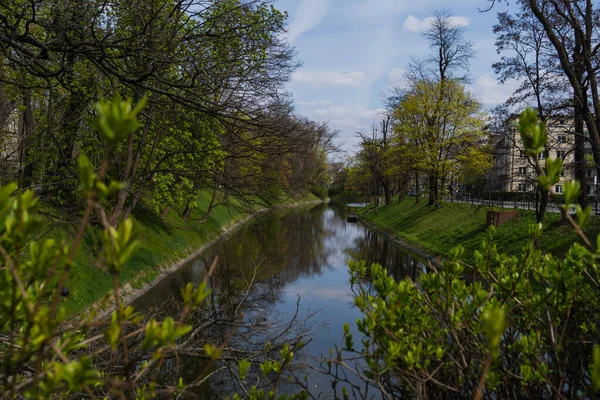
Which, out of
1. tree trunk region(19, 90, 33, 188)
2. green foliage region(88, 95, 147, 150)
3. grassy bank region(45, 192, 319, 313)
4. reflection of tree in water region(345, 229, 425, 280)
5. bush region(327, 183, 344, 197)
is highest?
tree trunk region(19, 90, 33, 188)

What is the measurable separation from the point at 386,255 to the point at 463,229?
4248 millimetres

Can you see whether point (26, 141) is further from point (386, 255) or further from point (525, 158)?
point (386, 255)

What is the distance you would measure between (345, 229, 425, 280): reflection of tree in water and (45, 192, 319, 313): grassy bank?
Result: 18.1 feet

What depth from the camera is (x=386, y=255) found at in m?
24.1

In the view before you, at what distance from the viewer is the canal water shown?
9.34 metres

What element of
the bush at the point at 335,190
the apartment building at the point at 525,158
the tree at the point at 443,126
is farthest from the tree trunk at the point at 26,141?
the bush at the point at 335,190

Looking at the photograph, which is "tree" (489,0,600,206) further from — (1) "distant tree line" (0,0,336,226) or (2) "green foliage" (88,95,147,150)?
(2) "green foliage" (88,95,147,150)

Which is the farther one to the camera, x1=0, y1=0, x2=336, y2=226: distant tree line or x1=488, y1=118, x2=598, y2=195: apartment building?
x1=488, y1=118, x2=598, y2=195: apartment building

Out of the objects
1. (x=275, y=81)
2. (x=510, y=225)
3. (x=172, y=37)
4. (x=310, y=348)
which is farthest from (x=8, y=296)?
(x=510, y=225)

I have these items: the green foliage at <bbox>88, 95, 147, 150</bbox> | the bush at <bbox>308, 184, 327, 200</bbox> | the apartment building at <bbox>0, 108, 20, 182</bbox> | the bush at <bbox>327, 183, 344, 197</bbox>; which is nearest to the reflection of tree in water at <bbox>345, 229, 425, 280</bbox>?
the apartment building at <bbox>0, 108, 20, 182</bbox>

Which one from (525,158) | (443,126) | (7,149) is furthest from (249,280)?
(443,126)

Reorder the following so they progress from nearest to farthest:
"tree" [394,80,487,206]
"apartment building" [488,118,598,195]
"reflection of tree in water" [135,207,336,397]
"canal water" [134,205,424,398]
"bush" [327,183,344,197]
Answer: "reflection of tree in water" [135,207,336,397] < "canal water" [134,205,424,398] < "apartment building" [488,118,598,195] < "tree" [394,80,487,206] < "bush" [327,183,344,197]

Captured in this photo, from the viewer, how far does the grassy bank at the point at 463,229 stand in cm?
1703

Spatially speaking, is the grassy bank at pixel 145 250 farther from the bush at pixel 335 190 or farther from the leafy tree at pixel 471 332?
the bush at pixel 335 190
